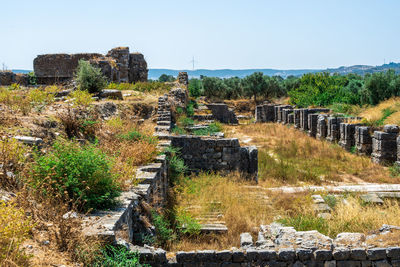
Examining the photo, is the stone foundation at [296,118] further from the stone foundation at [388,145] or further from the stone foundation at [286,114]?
the stone foundation at [388,145]

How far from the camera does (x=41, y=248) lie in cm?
323

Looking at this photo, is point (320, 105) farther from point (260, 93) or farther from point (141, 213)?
point (141, 213)

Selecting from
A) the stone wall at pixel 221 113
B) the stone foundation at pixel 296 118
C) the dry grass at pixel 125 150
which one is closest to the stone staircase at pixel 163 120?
the dry grass at pixel 125 150

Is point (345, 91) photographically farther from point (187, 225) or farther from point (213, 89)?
point (187, 225)

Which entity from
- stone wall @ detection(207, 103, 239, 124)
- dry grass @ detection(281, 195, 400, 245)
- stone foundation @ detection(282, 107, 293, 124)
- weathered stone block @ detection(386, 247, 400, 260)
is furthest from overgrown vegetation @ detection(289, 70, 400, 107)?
weathered stone block @ detection(386, 247, 400, 260)

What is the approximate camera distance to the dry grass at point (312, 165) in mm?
12258

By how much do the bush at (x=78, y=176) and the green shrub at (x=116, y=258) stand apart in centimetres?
73

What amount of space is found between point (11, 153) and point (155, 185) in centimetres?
227

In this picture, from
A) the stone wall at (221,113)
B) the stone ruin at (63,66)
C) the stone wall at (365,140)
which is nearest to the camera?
the stone wall at (365,140)

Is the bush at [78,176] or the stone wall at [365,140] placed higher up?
the bush at [78,176]

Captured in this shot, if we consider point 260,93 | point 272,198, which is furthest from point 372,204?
point 260,93

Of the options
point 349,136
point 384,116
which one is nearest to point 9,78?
point 349,136

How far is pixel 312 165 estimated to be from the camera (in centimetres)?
1459

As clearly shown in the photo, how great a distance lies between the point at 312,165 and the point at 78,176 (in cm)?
1189
